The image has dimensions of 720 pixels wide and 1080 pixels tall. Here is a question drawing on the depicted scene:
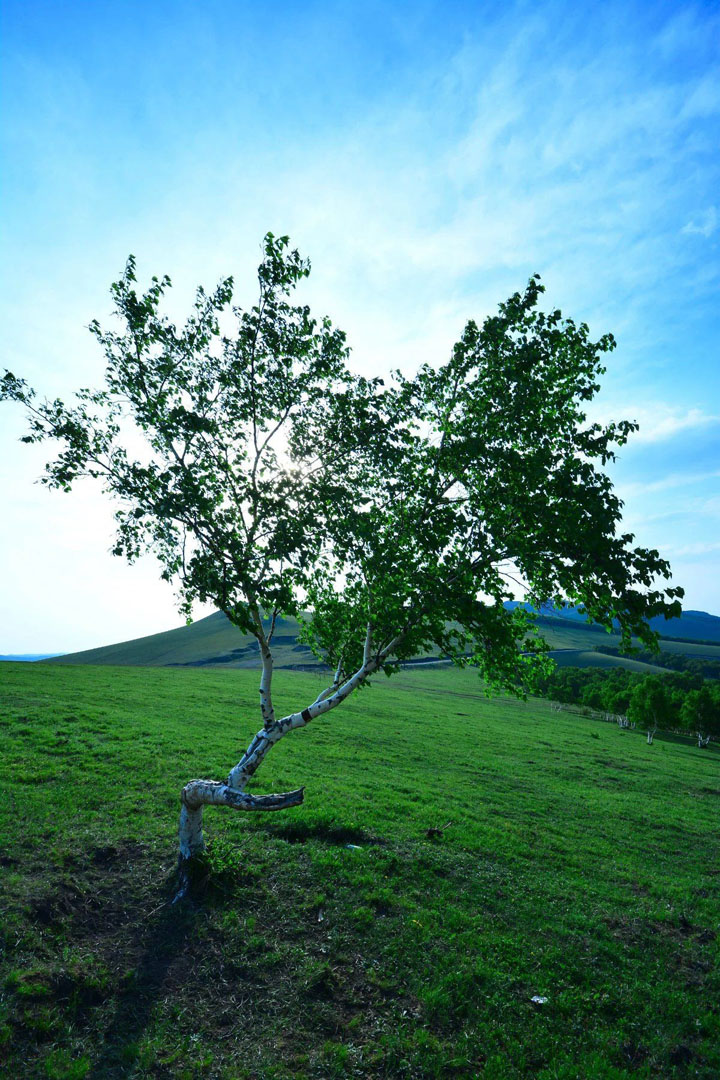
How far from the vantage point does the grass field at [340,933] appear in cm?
956

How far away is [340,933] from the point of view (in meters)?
12.8

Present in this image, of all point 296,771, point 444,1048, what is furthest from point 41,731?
point 444,1048

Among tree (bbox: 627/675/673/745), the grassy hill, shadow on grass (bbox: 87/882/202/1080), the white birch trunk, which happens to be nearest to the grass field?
shadow on grass (bbox: 87/882/202/1080)

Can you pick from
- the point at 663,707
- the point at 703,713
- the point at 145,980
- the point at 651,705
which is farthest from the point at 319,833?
the point at 703,713

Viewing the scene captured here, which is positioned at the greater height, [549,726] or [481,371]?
[481,371]

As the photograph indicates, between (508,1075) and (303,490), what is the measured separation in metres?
12.8

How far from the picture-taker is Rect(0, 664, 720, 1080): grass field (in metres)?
9.56

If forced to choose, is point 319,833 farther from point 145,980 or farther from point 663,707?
point 663,707

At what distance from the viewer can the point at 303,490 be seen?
13891mm

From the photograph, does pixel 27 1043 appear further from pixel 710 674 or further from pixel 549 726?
pixel 710 674

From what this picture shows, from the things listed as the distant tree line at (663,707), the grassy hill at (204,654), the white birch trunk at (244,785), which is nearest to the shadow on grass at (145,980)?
the white birch trunk at (244,785)

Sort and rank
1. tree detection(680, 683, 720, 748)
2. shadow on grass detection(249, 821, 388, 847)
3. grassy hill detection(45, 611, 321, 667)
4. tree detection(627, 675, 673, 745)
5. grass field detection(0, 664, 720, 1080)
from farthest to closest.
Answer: grassy hill detection(45, 611, 321, 667)
tree detection(627, 675, 673, 745)
tree detection(680, 683, 720, 748)
shadow on grass detection(249, 821, 388, 847)
grass field detection(0, 664, 720, 1080)

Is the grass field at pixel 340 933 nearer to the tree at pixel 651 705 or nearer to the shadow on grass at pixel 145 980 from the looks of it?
the shadow on grass at pixel 145 980

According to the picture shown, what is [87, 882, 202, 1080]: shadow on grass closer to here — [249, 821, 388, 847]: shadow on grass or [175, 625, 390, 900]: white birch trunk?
[175, 625, 390, 900]: white birch trunk
